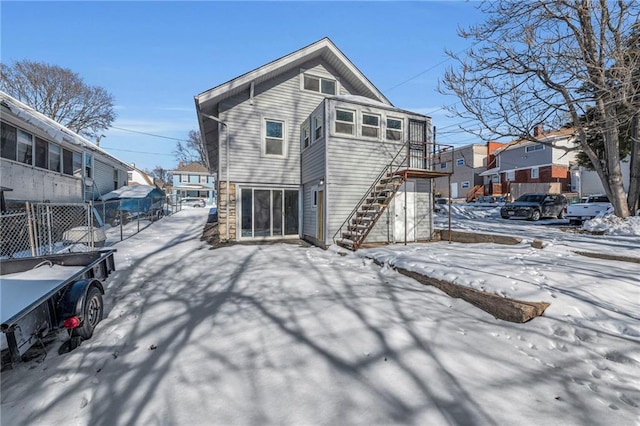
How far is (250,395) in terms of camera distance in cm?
279

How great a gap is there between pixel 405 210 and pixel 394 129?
312cm

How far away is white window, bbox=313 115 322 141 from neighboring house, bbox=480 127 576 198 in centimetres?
2215

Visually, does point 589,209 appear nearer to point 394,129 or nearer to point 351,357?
point 394,129

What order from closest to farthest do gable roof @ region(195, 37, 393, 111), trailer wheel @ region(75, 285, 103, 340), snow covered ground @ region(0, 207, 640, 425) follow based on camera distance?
snow covered ground @ region(0, 207, 640, 425)
trailer wheel @ region(75, 285, 103, 340)
gable roof @ region(195, 37, 393, 111)

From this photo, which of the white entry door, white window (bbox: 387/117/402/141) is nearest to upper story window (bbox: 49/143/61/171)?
white window (bbox: 387/117/402/141)

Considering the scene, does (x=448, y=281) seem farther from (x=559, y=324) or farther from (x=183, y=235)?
(x=183, y=235)

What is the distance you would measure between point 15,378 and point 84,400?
116 centimetres

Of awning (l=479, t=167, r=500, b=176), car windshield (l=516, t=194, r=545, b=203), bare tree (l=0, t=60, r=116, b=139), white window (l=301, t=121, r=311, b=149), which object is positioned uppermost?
bare tree (l=0, t=60, r=116, b=139)

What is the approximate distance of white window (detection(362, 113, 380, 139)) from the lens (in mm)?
10812

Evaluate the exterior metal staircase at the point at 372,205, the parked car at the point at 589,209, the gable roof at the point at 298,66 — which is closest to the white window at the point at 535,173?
the parked car at the point at 589,209

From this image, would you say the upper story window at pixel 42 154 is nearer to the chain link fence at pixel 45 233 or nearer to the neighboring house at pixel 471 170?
the chain link fence at pixel 45 233

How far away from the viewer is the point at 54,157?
13602 millimetres

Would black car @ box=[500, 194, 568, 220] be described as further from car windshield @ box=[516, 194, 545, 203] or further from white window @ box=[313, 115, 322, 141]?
white window @ box=[313, 115, 322, 141]

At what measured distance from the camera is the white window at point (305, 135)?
12.0 meters
